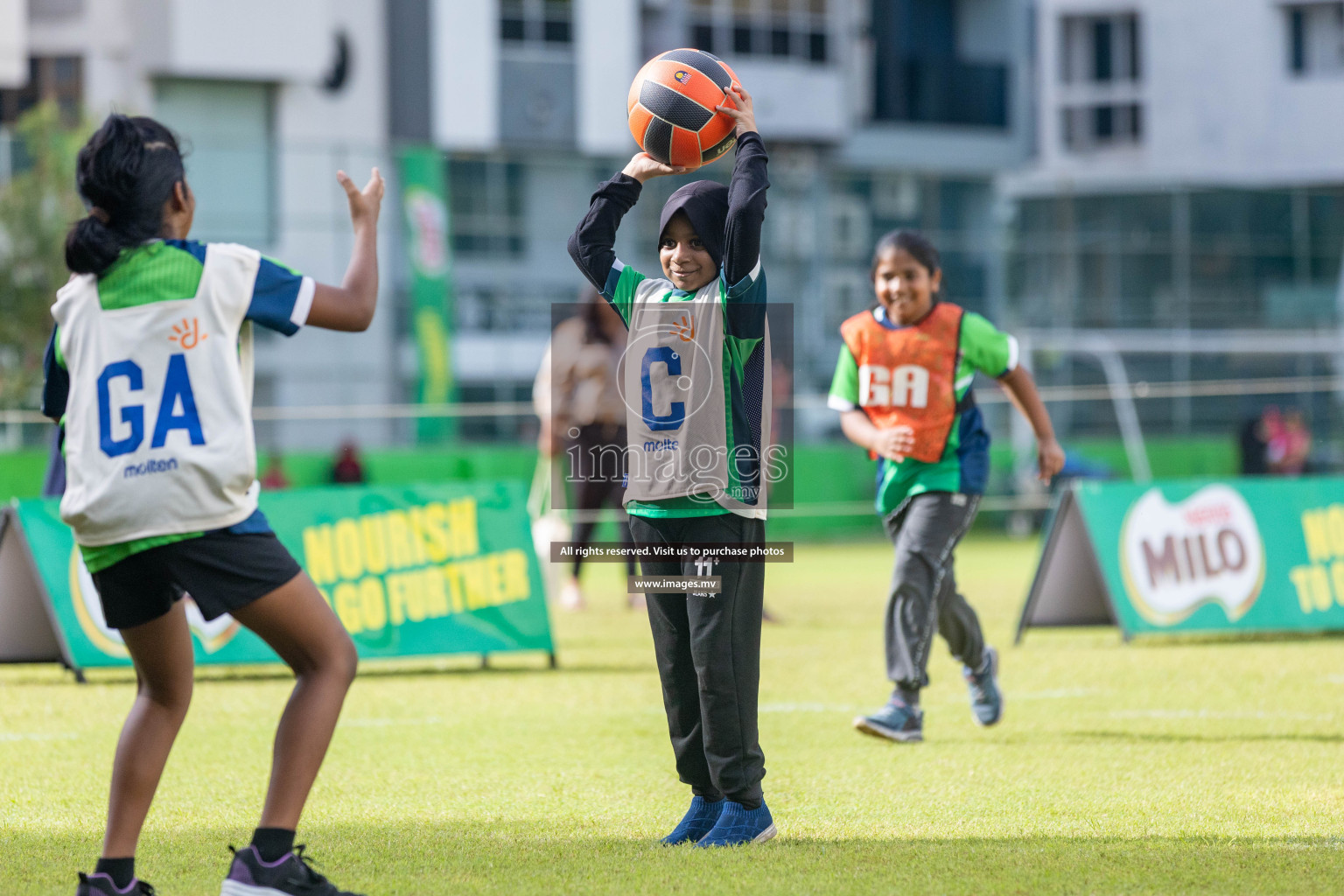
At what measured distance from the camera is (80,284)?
3916 mm

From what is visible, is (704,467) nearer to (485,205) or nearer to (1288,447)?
(1288,447)

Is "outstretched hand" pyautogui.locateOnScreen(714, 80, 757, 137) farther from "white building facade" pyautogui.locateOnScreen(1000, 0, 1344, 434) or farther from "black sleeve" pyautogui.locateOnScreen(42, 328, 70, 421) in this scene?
"white building facade" pyautogui.locateOnScreen(1000, 0, 1344, 434)

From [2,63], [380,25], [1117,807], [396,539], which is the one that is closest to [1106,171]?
[380,25]

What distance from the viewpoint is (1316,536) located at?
10.6 metres

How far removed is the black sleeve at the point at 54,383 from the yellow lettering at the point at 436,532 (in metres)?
5.10

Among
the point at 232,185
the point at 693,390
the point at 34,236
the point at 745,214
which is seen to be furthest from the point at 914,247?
the point at 232,185

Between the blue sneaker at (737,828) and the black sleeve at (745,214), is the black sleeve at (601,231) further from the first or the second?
the blue sneaker at (737,828)

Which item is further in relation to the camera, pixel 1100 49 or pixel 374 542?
pixel 1100 49

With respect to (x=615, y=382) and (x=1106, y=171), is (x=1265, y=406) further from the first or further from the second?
(x=615, y=382)

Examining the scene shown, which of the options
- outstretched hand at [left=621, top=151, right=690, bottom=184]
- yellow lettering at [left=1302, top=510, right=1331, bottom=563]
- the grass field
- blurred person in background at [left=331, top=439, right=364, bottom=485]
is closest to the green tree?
blurred person in background at [left=331, top=439, right=364, bottom=485]

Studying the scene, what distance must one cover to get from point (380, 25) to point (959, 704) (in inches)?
1179

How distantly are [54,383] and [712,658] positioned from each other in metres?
1.84

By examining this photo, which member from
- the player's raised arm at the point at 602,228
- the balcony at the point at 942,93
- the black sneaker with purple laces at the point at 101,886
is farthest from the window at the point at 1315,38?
the black sneaker with purple laces at the point at 101,886

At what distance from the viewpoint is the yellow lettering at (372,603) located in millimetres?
8953
